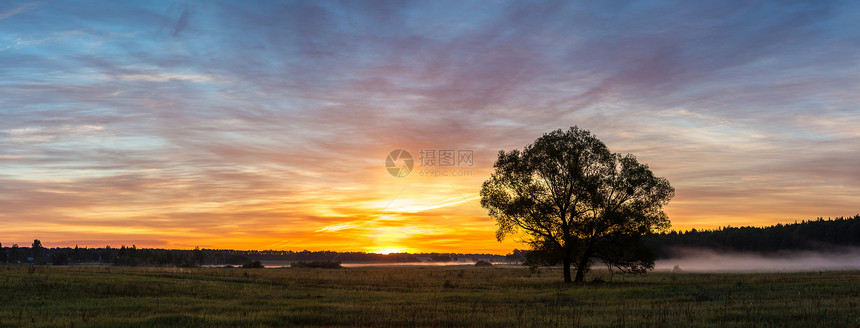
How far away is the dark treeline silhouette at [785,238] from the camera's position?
554 feet

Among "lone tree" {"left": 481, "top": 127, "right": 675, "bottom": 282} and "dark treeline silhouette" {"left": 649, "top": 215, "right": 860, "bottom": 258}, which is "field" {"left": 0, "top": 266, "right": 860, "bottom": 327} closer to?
"lone tree" {"left": 481, "top": 127, "right": 675, "bottom": 282}

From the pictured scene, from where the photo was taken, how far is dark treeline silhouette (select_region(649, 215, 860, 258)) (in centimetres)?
16900

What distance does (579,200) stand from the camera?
172 feet

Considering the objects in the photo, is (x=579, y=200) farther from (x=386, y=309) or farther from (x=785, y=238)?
(x=785, y=238)

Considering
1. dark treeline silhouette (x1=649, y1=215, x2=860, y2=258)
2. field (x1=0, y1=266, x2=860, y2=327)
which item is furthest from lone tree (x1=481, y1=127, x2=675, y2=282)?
dark treeline silhouette (x1=649, y1=215, x2=860, y2=258)

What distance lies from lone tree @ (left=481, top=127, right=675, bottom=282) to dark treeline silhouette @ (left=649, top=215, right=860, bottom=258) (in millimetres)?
120055

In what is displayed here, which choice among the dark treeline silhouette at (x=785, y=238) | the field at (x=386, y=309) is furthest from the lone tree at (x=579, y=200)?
the dark treeline silhouette at (x=785, y=238)

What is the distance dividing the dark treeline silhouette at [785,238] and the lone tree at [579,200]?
394 feet

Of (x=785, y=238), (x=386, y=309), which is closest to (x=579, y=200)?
(x=386, y=309)

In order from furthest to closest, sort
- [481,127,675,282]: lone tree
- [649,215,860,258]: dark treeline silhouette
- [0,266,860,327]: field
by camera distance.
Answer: [649,215,860,258]: dark treeline silhouette < [481,127,675,282]: lone tree < [0,266,860,327]: field

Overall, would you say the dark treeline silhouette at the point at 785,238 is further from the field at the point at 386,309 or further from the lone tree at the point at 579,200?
the field at the point at 386,309

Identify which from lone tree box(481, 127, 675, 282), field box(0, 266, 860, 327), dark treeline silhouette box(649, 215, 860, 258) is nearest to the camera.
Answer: field box(0, 266, 860, 327)

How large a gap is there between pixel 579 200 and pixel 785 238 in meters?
160

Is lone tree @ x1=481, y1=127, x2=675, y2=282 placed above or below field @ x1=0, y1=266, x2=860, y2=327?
above
